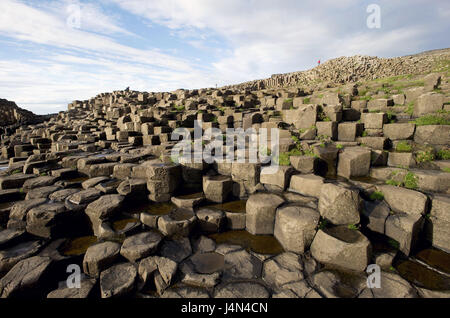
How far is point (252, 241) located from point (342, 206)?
185cm

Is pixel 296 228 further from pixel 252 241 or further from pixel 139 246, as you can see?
pixel 139 246

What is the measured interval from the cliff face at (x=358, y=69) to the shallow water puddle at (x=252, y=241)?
24028 millimetres

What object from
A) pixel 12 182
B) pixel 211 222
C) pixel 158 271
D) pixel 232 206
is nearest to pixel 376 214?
pixel 232 206

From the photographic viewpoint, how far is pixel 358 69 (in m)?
24.4

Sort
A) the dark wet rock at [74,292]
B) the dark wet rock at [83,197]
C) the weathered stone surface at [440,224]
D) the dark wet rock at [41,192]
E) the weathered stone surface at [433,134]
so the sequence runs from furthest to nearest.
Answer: the weathered stone surface at [433,134] < the dark wet rock at [41,192] < the dark wet rock at [83,197] < the weathered stone surface at [440,224] < the dark wet rock at [74,292]

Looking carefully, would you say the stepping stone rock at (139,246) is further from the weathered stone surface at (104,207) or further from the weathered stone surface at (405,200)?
the weathered stone surface at (405,200)

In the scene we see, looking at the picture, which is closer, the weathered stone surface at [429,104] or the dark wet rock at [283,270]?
the dark wet rock at [283,270]

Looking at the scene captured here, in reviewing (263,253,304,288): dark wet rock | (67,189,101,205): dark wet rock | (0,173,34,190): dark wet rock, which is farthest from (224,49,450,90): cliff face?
(0,173,34,190): dark wet rock

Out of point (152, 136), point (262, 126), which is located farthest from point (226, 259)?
point (152, 136)

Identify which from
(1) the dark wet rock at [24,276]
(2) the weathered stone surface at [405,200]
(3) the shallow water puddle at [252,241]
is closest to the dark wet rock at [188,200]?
(3) the shallow water puddle at [252,241]

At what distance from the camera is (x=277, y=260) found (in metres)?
3.64

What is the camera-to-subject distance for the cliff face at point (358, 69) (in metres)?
21.2

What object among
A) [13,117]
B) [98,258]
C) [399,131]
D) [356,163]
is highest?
[13,117]
